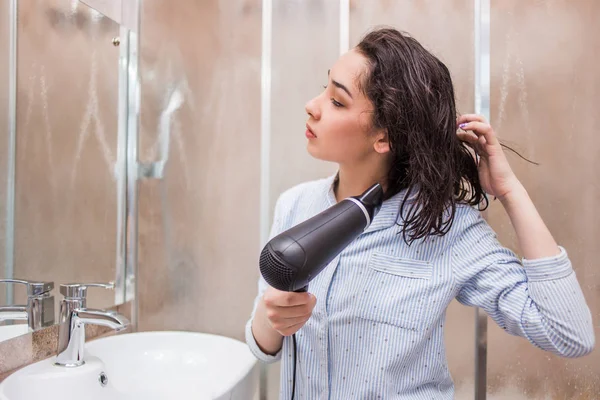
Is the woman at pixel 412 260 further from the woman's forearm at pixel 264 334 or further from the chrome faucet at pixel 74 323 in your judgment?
the chrome faucet at pixel 74 323

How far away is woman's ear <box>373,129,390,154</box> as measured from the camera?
0.83m

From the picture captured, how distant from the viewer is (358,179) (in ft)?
2.94

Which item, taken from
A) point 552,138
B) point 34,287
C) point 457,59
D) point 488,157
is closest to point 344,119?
point 488,157

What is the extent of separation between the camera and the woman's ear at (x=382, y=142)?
Result: 2.72 feet

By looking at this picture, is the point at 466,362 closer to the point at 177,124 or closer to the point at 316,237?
the point at 316,237

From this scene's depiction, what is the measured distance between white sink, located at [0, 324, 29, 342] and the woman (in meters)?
0.51

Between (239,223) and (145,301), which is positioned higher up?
(239,223)

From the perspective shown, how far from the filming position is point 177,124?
1.35 metres

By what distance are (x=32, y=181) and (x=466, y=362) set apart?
1101 mm

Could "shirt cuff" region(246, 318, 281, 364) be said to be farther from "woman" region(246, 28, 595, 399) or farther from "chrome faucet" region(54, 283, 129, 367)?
"chrome faucet" region(54, 283, 129, 367)

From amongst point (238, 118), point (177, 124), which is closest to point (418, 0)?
point (238, 118)

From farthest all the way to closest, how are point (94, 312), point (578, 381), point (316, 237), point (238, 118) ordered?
point (238, 118), point (578, 381), point (94, 312), point (316, 237)

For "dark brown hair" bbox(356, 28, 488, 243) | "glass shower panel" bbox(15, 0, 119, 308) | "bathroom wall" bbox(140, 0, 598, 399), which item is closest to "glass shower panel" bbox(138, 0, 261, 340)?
"bathroom wall" bbox(140, 0, 598, 399)

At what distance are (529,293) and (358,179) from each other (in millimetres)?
346
